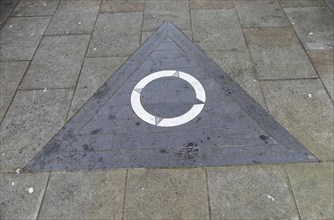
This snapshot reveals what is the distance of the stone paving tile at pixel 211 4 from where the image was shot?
674cm

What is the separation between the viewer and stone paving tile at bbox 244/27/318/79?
5.15 m

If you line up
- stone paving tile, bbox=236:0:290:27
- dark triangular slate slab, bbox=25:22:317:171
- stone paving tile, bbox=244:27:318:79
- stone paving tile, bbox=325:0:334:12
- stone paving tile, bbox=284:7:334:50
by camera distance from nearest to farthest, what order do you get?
dark triangular slate slab, bbox=25:22:317:171 < stone paving tile, bbox=244:27:318:79 < stone paving tile, bbox=284:7:334:50 < stone paving tile, bbox=236:0:290:27 < stone paving tile, bbox=325:0:334:12

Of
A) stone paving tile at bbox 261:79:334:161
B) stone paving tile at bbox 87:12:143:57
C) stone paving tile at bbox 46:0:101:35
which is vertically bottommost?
stone paving tile at bbox 261:79:334:161

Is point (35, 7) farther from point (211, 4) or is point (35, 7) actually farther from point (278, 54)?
point (278, 54)

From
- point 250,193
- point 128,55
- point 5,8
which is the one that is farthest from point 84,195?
point 5,8

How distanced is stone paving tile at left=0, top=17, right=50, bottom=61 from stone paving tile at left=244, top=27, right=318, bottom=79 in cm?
372

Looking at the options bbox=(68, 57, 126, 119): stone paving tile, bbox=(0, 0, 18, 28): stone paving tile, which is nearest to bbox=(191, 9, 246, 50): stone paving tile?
bbox=(68, 57, 126, 119): stone paving tile

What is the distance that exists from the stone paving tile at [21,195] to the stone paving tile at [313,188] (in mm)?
2814

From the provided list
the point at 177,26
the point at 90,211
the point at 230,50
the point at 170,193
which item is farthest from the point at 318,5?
the point at 90,211

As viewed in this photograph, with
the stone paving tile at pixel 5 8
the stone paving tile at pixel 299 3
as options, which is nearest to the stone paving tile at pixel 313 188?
the stone paving tile at pixel 299 3

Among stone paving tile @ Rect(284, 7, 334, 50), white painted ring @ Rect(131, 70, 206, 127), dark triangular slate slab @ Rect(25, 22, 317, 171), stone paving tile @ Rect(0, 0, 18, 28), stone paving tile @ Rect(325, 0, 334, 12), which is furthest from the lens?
stone paving tile @ Rect(0, 0, 18, 28)

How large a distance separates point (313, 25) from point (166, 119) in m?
3.44

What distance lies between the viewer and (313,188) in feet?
12.3

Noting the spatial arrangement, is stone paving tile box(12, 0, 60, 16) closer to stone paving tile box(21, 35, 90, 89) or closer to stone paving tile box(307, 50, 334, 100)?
stone paving tile box(21, 35, 90, 89)
